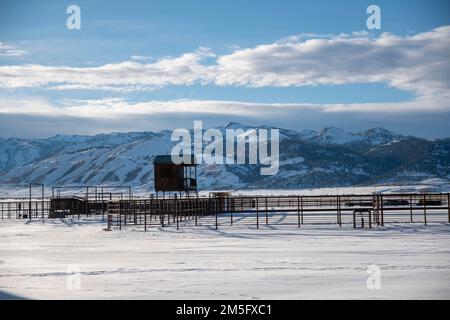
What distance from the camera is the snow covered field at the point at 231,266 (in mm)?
12742

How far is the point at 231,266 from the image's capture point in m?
16.9

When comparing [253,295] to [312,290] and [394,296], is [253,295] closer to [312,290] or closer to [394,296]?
[312,290]

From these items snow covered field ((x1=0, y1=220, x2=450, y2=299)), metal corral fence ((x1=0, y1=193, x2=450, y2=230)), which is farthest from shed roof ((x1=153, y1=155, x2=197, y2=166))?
snow covered field ((x1=0, y1=220, x2=450, y2=299))

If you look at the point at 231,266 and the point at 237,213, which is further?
the point at 237,213

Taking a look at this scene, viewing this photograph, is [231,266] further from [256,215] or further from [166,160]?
[166,160]

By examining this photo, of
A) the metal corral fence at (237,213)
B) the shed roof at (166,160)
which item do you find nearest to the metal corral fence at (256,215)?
the metal corral fence at (237,213)

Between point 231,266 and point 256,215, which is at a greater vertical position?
point 231,266

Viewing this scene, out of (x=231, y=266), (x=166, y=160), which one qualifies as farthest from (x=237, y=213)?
(x=231, y=266)

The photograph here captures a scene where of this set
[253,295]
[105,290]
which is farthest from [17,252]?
[253,295]

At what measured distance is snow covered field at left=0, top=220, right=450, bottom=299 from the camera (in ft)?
41.8

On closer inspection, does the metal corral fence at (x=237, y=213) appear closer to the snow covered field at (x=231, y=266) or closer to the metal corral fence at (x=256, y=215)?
the metal corral fence at (x=256, y=215)

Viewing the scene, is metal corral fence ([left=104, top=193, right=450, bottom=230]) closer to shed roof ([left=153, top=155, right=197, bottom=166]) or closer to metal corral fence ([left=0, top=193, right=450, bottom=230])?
metal corral fence ([left=0, top=193, right=450, bottom=230])

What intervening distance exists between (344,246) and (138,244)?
7614 millimetres
